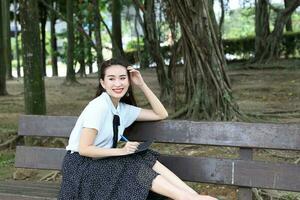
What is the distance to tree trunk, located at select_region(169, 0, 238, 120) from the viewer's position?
5.59 metres

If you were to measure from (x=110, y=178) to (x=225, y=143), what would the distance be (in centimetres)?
76

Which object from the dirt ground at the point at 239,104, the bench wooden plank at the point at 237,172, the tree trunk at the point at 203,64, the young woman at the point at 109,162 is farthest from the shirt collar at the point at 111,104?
the tree trunk at the point at 203,64

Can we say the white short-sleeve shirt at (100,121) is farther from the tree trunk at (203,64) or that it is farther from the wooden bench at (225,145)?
the tree trunk at (203,64)

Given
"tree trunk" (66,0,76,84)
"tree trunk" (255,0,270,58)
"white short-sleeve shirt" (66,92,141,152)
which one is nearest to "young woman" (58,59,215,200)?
"white short-sleeve shirt" (66,92,141,152)

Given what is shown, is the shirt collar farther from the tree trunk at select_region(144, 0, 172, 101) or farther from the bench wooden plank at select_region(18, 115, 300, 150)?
the tree trunk at select_region(144, 0, 172, 101)

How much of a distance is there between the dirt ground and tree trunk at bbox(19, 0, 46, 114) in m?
0.66

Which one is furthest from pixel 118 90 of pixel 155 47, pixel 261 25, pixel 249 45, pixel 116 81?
pixel 249 45

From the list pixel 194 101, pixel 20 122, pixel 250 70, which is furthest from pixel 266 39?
pixel 20 122

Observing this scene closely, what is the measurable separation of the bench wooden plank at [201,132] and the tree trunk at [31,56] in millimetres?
2858

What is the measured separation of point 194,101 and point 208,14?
3.35 ft

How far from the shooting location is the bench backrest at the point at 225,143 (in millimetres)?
3244

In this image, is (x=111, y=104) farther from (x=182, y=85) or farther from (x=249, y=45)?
(x=249, y=45)

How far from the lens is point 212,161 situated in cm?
344

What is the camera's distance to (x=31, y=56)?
6.62 m
